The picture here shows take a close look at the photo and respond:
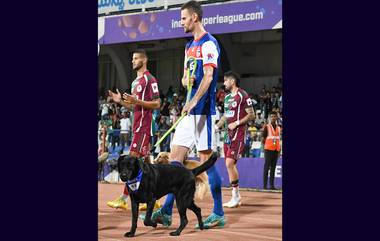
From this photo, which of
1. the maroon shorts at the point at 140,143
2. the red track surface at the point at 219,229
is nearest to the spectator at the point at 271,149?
the red track surface at the point at 219,229

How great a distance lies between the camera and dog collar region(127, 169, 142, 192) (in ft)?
17.1

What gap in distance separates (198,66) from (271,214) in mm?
2674

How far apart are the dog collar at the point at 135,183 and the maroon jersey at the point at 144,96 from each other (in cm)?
257

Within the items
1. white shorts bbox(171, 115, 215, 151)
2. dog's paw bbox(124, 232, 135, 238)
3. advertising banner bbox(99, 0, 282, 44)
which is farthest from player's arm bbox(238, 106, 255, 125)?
advertising banner bbox(99, 0, 282, 44)

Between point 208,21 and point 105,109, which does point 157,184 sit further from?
point 105,109

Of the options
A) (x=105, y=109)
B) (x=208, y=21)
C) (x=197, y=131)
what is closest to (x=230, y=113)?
(x=197, y=131)

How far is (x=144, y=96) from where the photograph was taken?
7.73 meters

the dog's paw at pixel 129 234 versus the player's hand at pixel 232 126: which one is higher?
the player's hand at pixel 232 126

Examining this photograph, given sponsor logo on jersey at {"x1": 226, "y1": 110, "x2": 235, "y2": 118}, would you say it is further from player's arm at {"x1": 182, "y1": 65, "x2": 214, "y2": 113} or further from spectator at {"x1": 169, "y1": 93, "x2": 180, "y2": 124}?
spectator at {"x1": 169, "y1": 93, "x2": 180, "y2": 124}

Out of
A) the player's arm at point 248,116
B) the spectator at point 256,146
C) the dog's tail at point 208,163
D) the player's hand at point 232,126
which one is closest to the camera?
the dog's tail at point 208,163

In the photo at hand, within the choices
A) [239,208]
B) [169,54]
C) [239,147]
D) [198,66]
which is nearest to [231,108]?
[239,147]

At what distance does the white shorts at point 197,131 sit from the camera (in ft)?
18.9

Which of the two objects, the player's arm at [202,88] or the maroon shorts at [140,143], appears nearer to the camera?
the player's arm at [202,88]

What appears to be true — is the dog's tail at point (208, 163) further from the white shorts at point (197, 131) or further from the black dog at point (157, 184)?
the white shorts at point (197, 131)
